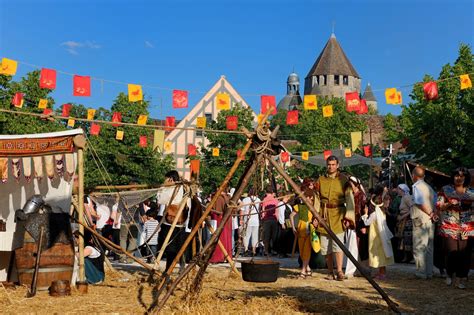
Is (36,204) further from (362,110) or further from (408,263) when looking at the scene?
(362,110)

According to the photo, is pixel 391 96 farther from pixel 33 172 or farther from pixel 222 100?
pixel 33 172

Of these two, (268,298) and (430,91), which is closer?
(268,298)

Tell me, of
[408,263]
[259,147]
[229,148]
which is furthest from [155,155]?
[259,147]

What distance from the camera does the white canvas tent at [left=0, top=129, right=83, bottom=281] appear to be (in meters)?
8.30

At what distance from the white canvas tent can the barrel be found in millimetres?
254

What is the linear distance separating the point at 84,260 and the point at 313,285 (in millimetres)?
3467

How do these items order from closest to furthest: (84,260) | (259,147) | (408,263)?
(259,147), (84,260), (408,263)

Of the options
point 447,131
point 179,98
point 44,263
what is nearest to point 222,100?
point 179,98

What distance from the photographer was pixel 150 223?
1329 cm

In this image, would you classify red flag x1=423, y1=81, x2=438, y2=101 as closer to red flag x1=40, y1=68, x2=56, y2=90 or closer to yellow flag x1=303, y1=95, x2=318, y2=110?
yellow flag x1=303, y1=95, x2=318, y2=110

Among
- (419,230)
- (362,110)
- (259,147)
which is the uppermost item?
(362,110)

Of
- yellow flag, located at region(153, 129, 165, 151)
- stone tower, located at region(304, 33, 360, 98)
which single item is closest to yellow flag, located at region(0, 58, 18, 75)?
yellow flag, located at region(153, 129, 165, 151)

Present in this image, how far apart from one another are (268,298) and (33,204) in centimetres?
358

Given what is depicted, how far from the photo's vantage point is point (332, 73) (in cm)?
11062
